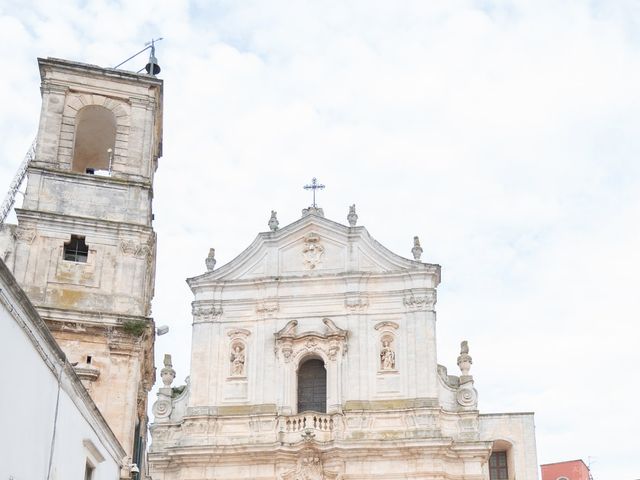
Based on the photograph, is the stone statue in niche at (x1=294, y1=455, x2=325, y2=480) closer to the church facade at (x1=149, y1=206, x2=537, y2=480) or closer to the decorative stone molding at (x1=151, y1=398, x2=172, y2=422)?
the church facade at (x1=149, y1=206, x2=537, y2=480)

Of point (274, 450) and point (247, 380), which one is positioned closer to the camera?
point (274, 450)

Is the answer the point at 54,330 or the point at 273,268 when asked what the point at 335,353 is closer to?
the point at 273,268

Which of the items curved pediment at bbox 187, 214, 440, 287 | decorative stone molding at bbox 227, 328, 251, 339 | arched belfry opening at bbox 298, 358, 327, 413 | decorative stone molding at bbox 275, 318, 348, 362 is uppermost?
curved pediment at bbox 187, 214, 440, 287

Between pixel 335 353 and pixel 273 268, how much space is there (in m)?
3.30

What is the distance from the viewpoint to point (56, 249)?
60.2 feet

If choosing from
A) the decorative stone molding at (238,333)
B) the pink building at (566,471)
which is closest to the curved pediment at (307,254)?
the decorative stone molding at (238,333)

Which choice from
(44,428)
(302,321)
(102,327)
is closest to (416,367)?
(302,321)

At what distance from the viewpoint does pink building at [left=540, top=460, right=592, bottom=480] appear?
3170 cm

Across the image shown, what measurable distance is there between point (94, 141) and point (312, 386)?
8.97m

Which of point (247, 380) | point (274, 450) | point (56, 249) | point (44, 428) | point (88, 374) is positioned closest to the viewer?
point (44, 428)

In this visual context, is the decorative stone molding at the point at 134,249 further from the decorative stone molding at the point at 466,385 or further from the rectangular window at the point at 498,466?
the rectangular window at the point at 498,466

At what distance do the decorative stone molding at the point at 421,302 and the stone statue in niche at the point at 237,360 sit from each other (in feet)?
15.7

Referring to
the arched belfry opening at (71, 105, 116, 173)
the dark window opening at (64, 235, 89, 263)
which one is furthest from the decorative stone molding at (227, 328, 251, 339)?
the dark window opening at (64, 235, 89, 263)

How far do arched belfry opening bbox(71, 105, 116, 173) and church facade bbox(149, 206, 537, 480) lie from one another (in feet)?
19.2
